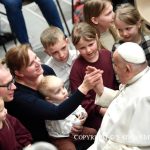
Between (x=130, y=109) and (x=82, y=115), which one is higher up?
(x=130, y=109)

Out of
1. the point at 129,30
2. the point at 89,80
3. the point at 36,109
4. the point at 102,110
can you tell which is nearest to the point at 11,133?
the point at 36,109

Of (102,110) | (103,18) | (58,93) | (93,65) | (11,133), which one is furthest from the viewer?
(103,18)

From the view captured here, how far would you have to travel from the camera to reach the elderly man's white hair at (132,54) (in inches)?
72.1

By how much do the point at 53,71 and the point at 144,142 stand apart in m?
0.93

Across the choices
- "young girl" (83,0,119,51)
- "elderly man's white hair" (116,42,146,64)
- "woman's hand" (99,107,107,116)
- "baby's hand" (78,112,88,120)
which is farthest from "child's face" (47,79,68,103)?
"young girl" (83,0,119,51)

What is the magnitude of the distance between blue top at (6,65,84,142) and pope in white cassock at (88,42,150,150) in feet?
0.80

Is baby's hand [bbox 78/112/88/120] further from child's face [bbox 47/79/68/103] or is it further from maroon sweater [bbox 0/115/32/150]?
maroon sweater [bbox 0/115/32/150]

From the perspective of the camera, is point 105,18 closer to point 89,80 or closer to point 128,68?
point 89,80

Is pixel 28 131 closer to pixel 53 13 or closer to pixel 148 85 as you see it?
pixel 148 85

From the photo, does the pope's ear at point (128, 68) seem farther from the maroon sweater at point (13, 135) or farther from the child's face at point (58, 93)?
the maroon sweater at point (13, 135)

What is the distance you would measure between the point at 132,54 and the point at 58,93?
60cm

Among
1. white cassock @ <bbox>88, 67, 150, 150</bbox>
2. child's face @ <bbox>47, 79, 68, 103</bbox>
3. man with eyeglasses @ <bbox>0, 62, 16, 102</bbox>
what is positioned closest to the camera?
white cassock @ <bbox>88, 67, 150, 150</bbox>

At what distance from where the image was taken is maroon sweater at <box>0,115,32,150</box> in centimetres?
198

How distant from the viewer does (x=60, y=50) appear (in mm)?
2572
